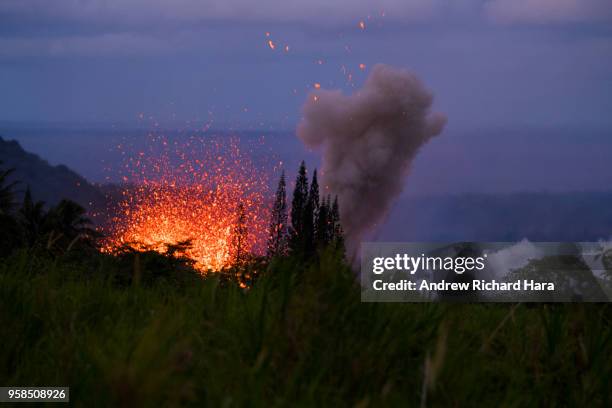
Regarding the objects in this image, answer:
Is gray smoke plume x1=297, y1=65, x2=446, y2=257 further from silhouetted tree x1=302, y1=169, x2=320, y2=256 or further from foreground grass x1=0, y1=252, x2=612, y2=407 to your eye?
foreground grass x1=0, y1=252, x2=612, y2=407

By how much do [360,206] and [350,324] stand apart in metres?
120

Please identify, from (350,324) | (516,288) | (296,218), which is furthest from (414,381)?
(296,218)

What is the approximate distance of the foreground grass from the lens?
158 inches

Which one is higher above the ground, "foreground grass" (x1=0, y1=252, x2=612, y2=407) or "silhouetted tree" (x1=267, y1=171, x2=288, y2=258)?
"silhouetted tree" (x1=267, y1=171, x2=288, y2=258)

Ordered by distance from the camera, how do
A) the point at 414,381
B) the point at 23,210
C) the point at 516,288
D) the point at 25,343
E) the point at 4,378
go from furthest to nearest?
1. the point at 23,210
2. the point at 516,288
3. the point at 25,343
4. the point at 4,378
5. the point at 414,381

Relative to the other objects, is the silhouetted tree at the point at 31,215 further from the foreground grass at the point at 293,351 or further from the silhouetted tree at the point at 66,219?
the foreground grass at the point at 293,351

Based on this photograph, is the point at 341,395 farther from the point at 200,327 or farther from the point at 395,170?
the point at 395,170

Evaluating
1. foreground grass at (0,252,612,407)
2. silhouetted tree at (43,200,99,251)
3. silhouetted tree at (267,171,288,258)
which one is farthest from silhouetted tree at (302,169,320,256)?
foreground grass at (0,252,612,407)

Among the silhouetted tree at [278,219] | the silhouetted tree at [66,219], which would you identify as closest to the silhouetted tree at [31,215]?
the silhouetted tree at [66,219]

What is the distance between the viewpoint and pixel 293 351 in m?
4.54

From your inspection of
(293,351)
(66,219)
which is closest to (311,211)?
(66,219)

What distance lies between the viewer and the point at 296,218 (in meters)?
87.5

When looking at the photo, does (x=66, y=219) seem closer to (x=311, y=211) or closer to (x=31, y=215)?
(x=31, y=215)

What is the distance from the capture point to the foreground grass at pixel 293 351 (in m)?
4.02
